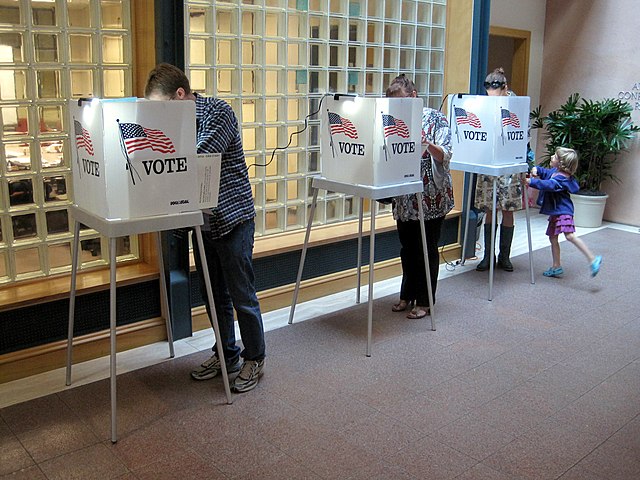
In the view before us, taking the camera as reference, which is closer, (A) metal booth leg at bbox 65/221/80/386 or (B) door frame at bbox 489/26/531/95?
Result: (A) metal booth leg at bbox 65/221/80/386

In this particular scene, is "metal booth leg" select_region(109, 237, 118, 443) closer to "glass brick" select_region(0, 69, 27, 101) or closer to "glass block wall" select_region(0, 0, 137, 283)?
"glass block wall" select_region(0, 0, 137, 283)

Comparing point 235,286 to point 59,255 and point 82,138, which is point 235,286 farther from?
point 59,255

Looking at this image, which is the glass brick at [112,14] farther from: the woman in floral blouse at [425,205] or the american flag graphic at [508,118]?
the american flag graphic at [508,118]

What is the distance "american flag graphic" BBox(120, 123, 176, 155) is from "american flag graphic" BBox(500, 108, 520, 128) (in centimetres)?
234

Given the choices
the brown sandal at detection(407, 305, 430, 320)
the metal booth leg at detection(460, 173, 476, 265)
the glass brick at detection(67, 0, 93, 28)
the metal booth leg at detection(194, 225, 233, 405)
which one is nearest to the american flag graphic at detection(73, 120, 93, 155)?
the metal booth leg at detection(194, 225, 233, 405)

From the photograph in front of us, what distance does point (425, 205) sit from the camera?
3680 millimetres

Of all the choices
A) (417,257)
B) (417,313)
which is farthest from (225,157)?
(417,313)

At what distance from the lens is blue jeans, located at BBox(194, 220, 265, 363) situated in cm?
284

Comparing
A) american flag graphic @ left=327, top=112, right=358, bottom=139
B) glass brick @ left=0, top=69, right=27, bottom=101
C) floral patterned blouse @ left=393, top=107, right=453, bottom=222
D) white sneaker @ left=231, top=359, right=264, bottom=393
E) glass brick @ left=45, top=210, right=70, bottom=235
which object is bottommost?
white sneaker @ left=231, top=359, right=264, bottom=393

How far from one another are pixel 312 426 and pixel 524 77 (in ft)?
17.7

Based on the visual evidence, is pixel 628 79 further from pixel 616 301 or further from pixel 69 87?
pixel 69 87

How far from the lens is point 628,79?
6445 mm

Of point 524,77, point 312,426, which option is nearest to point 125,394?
point 312,426

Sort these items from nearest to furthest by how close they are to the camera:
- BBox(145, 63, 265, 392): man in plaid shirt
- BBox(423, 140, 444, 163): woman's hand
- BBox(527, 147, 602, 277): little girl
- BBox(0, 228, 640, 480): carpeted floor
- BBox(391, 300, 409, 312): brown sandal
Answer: BBox(0, 228, 640, 480): carpeted floor, BBox(145, 63, 265, 392): man in plaid shirt, BBox(423, 140, 444, 163): woman's hand, BBox(391, 300, 409, 312): brown sandal, BBox(527, 147, 602, 277): little girl
